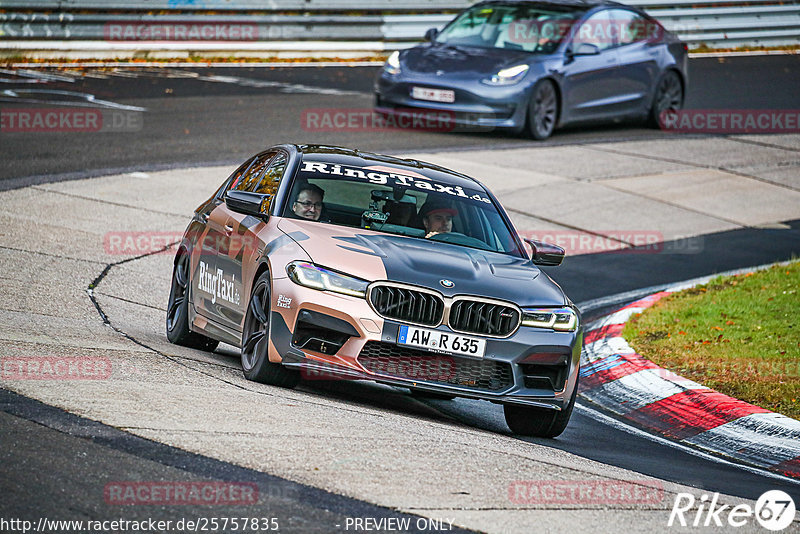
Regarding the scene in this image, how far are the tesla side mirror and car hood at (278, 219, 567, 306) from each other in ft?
37.7

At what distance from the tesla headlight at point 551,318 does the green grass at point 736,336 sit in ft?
5.96

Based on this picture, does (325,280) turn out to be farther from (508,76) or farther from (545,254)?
(508,76)

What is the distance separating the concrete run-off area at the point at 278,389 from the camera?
5.61 m

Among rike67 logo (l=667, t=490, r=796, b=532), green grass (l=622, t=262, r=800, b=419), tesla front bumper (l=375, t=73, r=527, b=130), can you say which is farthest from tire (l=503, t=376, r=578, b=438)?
tesla front bumper (l=375, t=73, r=527, b=130)

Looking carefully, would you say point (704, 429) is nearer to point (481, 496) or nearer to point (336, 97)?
point (481, 496)

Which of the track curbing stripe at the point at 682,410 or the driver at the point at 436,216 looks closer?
the track curbing stripe at the point at 682,410

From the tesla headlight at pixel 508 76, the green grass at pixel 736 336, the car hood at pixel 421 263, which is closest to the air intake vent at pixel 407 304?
the car hood at pixel 421 263

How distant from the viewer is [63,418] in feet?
19.2

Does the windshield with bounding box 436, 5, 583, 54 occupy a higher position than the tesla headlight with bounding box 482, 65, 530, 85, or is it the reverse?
the windshield with bounding box 436, 5, 583, 54

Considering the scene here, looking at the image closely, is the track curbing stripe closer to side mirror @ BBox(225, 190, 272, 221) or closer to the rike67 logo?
the rike67 logo

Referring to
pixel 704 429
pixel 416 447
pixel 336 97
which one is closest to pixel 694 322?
pixel 704 429

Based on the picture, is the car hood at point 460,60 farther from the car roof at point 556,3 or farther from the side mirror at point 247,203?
the side mirror at point 247,203

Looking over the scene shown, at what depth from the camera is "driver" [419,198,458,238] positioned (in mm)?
8508

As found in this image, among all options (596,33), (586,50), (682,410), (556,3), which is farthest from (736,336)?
(556,3)
